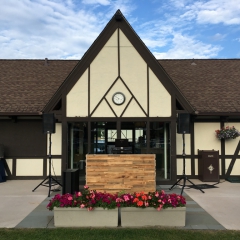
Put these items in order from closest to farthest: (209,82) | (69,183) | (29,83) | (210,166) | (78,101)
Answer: (69,183)
(78,101)
(210,166)
(29,83)
(209,82)

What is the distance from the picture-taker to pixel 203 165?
9.42 m

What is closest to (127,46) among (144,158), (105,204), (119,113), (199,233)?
(119,113)

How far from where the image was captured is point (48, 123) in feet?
25.6

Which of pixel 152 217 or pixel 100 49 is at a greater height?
pixel 100 49

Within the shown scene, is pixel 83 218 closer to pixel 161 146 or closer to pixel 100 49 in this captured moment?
pixel 161 146

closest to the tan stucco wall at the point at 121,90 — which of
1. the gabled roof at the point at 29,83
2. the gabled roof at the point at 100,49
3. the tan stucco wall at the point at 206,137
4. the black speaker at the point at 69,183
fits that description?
the gabled roof at the point at 100,49

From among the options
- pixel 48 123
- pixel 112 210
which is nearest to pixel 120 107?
pixel 48 123

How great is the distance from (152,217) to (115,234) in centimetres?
78

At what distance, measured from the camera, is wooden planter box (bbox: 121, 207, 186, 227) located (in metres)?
4.85

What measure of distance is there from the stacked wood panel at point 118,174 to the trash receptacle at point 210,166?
3053mm

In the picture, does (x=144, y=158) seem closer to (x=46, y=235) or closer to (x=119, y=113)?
(x=119, y=113)

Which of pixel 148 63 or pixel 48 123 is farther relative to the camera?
pixel 148 63

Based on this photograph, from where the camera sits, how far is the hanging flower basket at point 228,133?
9594mm

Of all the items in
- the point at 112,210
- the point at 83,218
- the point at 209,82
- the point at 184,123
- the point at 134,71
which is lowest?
the point at 83,218
